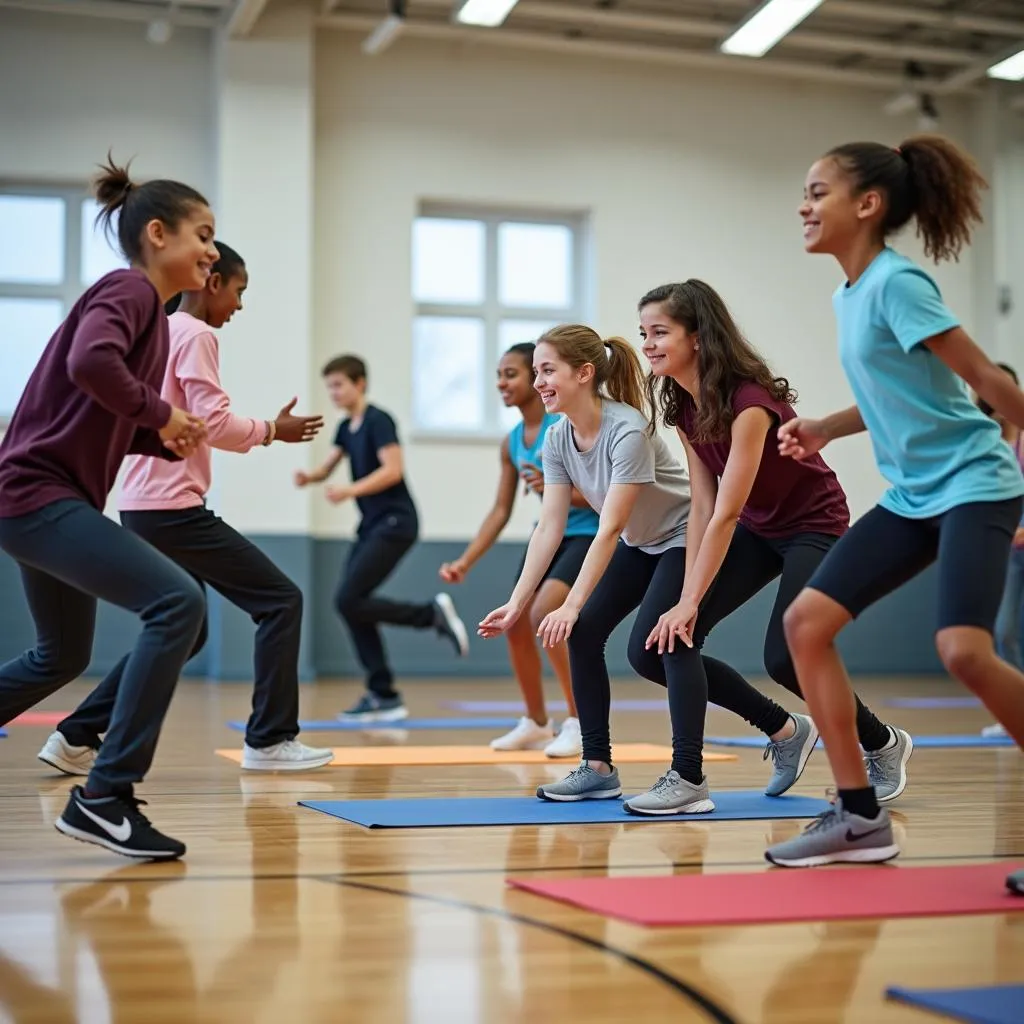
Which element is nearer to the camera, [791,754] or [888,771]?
[888,771]

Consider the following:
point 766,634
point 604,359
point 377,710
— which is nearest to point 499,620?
point 766,634

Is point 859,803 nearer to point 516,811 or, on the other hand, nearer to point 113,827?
point 516,811

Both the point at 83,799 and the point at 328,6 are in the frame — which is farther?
the point at 328,6

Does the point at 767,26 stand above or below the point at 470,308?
above

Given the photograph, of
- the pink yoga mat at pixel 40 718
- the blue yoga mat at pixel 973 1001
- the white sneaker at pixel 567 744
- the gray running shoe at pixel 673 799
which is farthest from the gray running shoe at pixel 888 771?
the pink yoga mat at pixel 40 718

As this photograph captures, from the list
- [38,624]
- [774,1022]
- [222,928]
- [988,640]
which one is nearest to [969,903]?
[988,640]

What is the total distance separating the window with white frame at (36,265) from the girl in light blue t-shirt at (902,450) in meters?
6.84

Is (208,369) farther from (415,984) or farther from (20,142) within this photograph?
(20,142)

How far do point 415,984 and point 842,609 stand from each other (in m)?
1.09

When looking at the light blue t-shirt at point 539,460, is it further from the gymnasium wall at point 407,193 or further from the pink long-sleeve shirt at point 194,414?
the gymnasium wall at point 407,193

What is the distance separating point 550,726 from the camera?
16.4ft

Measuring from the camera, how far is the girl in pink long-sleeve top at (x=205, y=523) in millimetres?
3680

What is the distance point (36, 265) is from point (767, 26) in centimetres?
467

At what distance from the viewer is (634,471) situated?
11.1 feet
